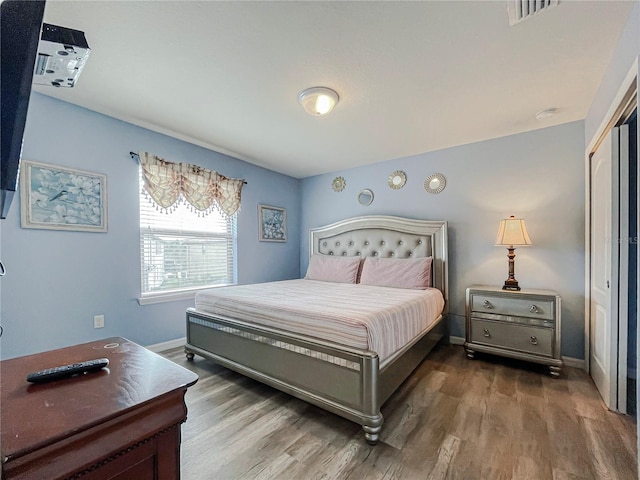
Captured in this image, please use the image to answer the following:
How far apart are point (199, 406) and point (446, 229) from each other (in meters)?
2.95

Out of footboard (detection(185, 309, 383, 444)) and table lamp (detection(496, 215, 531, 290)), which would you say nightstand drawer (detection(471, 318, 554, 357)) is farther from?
footboard (detection(185, 309, 383, 444))

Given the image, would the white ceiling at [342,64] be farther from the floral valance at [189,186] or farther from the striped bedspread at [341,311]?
the striped bedspread at [341,311]

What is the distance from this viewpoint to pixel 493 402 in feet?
6.60

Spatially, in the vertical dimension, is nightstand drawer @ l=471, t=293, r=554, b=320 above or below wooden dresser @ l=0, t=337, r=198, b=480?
below

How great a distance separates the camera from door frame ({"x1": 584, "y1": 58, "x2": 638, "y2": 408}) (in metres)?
1.51

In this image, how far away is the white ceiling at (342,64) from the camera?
1.48 meters

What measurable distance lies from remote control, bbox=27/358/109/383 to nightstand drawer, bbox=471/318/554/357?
2.96 m

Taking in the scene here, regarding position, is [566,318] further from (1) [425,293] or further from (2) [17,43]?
(2) [17,43]

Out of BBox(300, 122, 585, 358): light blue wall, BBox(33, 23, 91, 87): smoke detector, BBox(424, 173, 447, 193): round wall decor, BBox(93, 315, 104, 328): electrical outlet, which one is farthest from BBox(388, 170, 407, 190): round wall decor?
BBox(93, 315, 104, 328): electrical outlet

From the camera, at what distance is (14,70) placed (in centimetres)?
50

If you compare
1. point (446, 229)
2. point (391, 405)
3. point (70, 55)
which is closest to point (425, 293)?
point (446, 229)

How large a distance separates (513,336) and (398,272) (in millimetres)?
1198

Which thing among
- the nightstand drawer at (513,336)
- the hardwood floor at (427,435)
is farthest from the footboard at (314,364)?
the nightstand drawer at (513,336)

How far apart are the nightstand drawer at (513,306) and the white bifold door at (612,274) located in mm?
336
